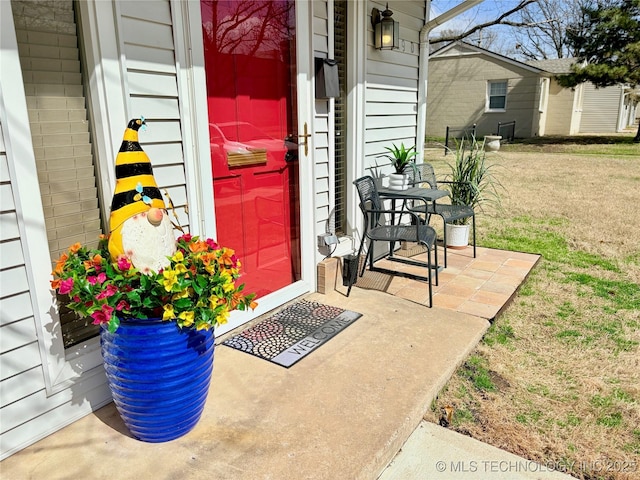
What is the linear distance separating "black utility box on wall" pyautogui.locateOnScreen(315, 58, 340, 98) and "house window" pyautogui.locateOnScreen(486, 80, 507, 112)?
54.0ft

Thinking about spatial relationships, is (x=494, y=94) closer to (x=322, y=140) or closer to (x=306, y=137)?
(x=322, y=140)

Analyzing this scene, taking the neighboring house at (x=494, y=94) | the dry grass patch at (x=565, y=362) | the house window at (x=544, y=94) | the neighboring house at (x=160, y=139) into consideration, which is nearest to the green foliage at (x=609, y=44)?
the neighboring house at (x=494, y=94)

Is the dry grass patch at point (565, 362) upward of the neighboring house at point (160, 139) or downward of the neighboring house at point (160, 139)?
downward

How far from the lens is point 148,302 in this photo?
163 cm

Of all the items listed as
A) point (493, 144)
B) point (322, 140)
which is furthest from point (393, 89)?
point (493, 144)

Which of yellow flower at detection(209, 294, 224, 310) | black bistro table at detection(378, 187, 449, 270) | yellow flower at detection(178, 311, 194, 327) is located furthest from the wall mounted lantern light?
yellow flower at detection(178, 311, 194, 327)

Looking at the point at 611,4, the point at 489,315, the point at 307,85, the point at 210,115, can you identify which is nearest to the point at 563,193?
the point at 489,315

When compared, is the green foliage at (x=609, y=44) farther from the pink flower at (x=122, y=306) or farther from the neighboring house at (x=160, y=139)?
the pink flower at (x=122, y=306)

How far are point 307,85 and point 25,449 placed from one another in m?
2.33

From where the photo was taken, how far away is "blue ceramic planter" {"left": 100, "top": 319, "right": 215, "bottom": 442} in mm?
1655

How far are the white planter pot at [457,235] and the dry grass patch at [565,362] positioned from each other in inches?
17.1

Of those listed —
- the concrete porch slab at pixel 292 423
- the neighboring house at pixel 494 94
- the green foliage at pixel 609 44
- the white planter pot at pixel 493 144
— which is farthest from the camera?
the neighboring house at pixel 494 94

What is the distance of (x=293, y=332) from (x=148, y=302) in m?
1.21

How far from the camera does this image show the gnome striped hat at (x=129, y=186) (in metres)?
1.76
